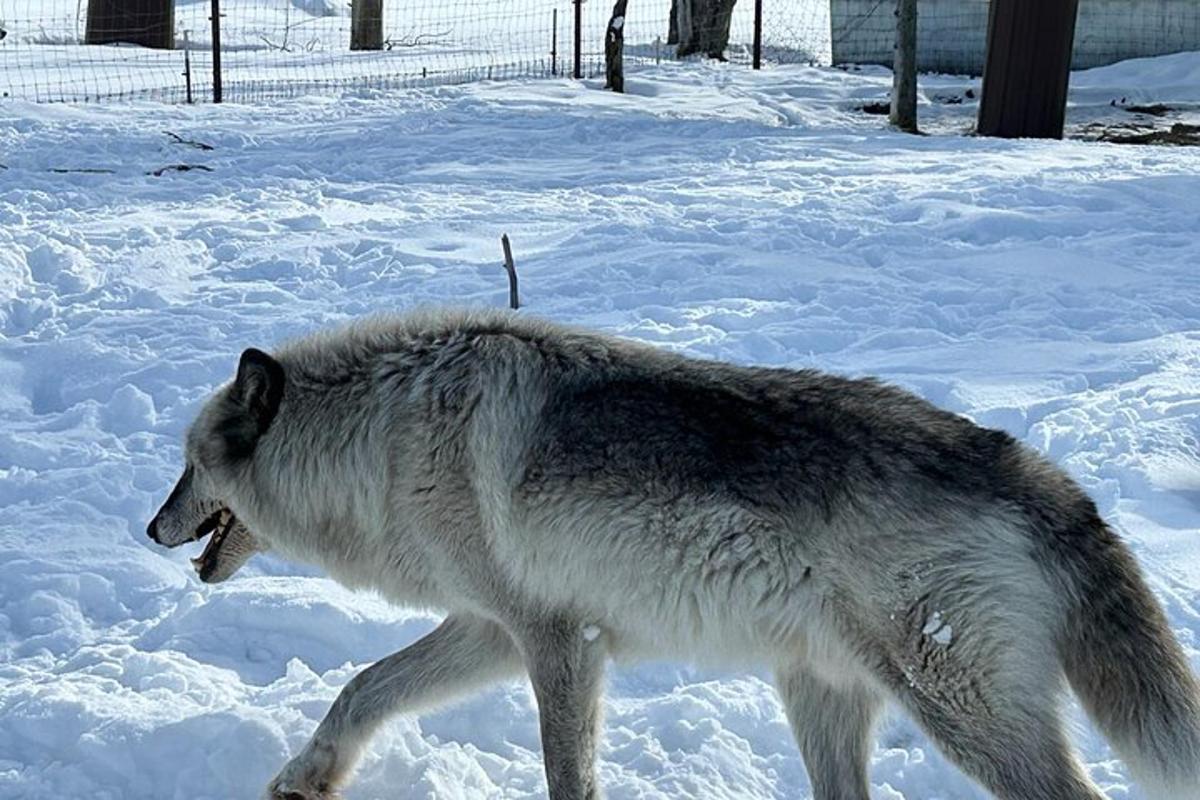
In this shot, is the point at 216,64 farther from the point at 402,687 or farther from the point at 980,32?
the point at 402,687

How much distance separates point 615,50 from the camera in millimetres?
18688

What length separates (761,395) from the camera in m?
3.89

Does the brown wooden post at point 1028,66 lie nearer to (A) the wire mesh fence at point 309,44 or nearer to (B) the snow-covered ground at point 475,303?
(B) the snow-covered ground at point 475,303

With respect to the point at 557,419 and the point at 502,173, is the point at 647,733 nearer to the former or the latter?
the point at 557,419

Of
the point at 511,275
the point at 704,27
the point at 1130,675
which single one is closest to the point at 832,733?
the point at 1130,675

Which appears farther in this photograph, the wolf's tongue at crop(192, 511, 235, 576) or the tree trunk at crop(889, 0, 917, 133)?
the tree trunk at crop(889, 0, 917, 133)

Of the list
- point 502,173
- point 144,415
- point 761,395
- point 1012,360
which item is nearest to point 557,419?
point 761,395


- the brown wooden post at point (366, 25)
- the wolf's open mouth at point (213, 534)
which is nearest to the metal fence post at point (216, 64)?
the brown wooden post at point (366, 25)

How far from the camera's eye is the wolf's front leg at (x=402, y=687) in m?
4.32

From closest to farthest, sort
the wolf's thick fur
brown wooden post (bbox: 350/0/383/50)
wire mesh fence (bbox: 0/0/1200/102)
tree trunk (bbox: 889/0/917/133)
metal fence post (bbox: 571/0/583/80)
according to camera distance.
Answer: the wolf's thick fur, tree trunk (bbox: 889/0/917/133), wire mesh fence (bbox: 0/0/1200/102), metal fence post (bbox: 571/0/583/80), brown wooden post (bbox: 350/0/383/50)

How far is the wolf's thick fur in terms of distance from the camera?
11.5 ft

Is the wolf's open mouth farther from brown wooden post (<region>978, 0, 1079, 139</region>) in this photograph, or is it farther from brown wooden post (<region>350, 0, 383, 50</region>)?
brown wooden post (<region>350, 0, 383, 50</region>)

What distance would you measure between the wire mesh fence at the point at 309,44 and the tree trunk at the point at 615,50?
179 centimetres

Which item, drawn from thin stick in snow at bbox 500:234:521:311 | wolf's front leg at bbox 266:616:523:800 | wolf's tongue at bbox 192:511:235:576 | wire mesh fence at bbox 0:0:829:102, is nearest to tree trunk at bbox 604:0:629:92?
wire mesh fence at bbox 0:0:829:102
